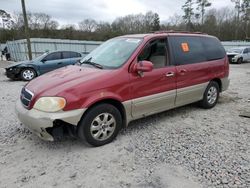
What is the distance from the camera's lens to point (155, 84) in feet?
13.7

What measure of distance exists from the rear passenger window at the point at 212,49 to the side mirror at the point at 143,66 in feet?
7.00

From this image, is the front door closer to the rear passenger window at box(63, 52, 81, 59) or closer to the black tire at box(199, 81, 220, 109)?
the black tire at box(199, 81, 220, 109)

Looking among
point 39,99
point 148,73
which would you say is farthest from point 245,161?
point 39,99

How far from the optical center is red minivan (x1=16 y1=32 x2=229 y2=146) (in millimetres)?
3292

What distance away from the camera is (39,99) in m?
3.30

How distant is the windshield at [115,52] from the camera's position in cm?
397

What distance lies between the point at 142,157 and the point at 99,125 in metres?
0.82

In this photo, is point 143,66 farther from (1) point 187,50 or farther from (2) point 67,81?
(1) point 187,50

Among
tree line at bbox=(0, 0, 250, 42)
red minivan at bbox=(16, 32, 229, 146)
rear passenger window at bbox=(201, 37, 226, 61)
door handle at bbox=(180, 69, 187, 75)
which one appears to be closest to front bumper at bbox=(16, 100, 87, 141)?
red minivan at bbox=(16, 32, 229, 146)

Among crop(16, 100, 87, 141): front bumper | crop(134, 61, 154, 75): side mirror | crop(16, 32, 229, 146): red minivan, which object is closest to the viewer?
crop(16, 100, 87, 141): front bumper

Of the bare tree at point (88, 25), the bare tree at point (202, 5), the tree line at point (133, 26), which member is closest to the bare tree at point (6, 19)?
the tree line at point (133, 26)

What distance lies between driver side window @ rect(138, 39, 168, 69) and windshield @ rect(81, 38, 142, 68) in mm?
207

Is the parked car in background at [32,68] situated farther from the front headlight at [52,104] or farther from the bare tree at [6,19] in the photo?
the bare tree at [6,19]

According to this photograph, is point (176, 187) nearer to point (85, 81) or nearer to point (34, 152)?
point (85, 81)
